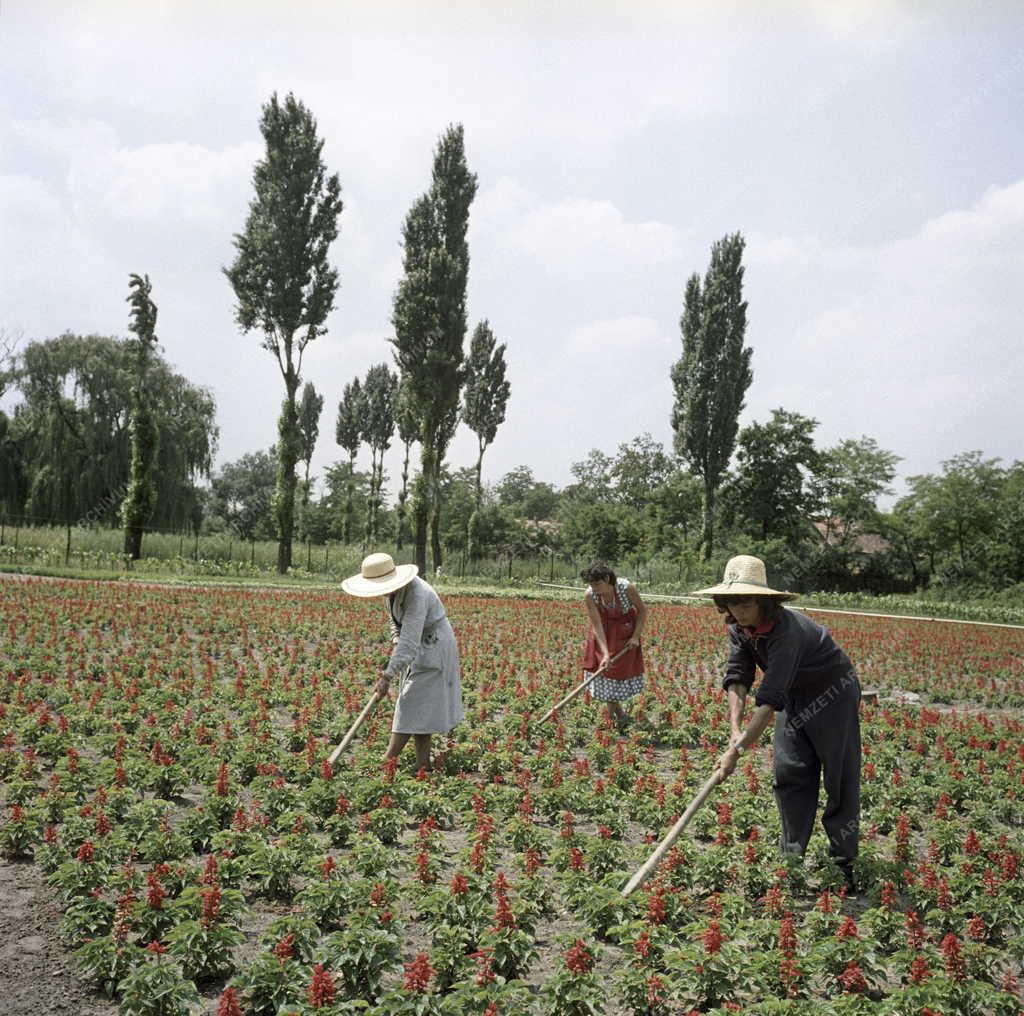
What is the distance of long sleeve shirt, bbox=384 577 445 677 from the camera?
592 cm

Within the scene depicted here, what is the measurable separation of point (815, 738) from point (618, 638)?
3.74m

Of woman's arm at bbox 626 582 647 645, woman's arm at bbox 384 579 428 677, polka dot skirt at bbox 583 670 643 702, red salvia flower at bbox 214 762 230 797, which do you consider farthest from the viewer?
polka dot skirt at bbox 583 670 643 702

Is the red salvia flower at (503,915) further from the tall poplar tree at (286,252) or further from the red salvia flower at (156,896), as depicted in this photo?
the tall poplar tree at (286,252)

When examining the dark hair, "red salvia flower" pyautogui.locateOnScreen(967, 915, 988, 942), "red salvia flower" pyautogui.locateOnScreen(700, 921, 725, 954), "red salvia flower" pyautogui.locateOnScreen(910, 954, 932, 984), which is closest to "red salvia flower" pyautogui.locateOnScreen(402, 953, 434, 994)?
"red salvia flower" pyautogui.locateOnScreen(700, 921, 725, 954)

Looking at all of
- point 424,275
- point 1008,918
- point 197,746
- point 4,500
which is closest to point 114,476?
point 4,500

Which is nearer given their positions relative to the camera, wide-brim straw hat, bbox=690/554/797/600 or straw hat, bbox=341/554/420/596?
wide-brim straw hat, bbox=690/554/797/600

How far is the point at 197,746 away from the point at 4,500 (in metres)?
31.9

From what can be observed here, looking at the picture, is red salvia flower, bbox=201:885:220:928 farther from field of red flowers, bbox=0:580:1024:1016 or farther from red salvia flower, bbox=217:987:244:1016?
red salvia flower, bbox=217:987:244:1016

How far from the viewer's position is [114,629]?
43.2 feet

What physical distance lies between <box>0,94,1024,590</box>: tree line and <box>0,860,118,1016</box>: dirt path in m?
25.7

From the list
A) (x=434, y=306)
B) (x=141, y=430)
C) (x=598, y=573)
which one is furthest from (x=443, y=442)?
(x=598, y=573)

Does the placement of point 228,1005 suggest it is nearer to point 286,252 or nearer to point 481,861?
point 481,861

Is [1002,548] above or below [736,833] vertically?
above

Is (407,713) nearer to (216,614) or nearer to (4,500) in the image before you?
(216,614)
